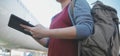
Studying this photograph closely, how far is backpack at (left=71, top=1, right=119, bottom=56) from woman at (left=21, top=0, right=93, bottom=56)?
0.09ft

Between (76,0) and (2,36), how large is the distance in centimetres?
227

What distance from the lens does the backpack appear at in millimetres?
890

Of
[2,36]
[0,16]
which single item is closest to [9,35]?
[2,36]

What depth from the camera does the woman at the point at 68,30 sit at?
2.90 ft

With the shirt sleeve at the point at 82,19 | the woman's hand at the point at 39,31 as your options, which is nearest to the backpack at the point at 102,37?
the shirt sleeve at the point at 82,19

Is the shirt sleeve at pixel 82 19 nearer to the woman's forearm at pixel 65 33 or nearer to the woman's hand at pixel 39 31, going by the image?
the woman's forearm at pixel 65 33

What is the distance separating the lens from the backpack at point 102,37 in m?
0.89

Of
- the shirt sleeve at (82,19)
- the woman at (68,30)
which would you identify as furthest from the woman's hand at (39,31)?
the shirt sleeve at (82,19)

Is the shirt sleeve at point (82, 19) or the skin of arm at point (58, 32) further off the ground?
the shirt sleeve at point (82, 19)

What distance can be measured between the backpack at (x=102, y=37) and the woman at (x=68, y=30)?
0.09 feet

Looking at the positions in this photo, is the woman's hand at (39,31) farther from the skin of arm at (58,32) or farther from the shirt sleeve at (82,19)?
the shirt sleeve at (82,19)

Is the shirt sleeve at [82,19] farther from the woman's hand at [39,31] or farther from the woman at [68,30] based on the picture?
the woman's hand at [39,31]

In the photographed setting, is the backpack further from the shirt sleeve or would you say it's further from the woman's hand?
the woman's hand

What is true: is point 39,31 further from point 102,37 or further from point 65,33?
point 102,37
